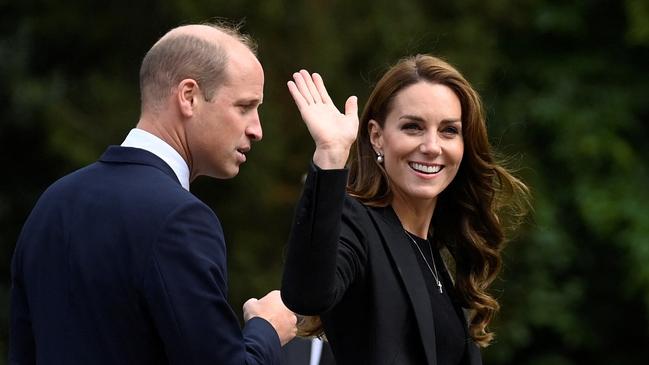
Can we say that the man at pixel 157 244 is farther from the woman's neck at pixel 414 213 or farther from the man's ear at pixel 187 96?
the woman's neck at pixel 414 213

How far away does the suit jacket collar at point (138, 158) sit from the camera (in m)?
3.15

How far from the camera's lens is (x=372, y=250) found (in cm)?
376

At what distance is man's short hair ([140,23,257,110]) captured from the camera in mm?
3217

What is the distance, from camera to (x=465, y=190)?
430 centimetres

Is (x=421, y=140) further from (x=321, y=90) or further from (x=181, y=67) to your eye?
(x=181, y=67)

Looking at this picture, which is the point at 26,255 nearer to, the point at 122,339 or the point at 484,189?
the point at 122,339

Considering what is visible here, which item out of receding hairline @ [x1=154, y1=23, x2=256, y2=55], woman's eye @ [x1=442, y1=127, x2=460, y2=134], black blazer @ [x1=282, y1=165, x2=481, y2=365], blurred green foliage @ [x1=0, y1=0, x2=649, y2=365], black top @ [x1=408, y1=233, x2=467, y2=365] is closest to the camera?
receding hairline @ [x1=154, y1=23, x2=256, y2=55]

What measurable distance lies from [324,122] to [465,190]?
3.46ft

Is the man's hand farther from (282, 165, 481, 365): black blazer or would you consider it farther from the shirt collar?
the shirt collar

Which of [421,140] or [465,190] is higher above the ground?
[421,140]

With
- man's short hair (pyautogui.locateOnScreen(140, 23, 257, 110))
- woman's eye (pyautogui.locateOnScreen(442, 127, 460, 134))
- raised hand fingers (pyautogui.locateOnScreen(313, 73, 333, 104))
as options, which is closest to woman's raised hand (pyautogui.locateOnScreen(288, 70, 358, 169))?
raised hand fingers (pyautogui.locateOnScreen(313, 73, 333, 104))

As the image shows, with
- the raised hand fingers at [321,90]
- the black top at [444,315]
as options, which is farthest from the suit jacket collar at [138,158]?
the black top at [444,315]

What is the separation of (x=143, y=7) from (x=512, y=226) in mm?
7950

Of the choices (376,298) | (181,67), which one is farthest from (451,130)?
(181,67)
